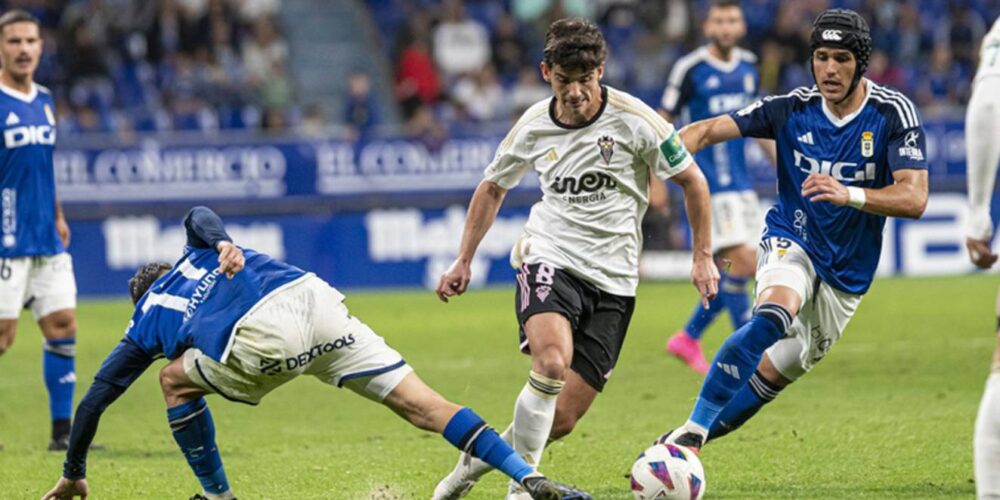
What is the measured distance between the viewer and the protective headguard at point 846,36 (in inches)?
270

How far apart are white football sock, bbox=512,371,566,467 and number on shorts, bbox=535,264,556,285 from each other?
0.45 m

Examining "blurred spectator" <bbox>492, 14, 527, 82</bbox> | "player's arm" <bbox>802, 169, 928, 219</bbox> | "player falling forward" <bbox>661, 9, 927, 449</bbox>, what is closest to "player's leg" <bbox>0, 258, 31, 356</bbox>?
"player falling forward" <bbox>661, 9, 927, 449</bbox>

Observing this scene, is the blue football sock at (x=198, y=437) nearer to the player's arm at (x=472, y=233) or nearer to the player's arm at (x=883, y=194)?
the player's arm at (x=472, y=233)

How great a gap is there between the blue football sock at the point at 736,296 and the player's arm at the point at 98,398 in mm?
6004

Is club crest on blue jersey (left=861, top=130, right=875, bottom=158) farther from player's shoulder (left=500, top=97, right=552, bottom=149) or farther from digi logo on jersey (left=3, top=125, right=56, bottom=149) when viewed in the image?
digi logo on jersey (left=3, top=125, right=56, bottom=149)

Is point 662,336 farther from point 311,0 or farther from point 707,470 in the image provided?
point 311,0

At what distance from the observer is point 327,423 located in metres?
9.86

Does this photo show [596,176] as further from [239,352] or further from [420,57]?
[420,57]

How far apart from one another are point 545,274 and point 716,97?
5.05 m

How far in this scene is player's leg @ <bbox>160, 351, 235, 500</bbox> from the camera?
6.09 metres

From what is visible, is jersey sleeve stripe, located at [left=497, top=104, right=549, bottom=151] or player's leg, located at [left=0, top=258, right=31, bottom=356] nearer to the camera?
jersey sleeve stripe, located at [left=497, top=104, right=549, bottom=151]

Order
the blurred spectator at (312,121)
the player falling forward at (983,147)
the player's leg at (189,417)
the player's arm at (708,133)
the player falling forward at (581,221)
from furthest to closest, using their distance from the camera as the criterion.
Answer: the blurred spectator at (312,121) → the player's arm at (708,133) → the player falling forward at (581,221) → the player's leg at (189,417) → the player falling forward at (983,147)

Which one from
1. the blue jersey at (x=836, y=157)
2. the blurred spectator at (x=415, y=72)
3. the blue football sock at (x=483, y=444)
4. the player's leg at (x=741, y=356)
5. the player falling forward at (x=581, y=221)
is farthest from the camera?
the blurred spectator at (x=415, y=72)

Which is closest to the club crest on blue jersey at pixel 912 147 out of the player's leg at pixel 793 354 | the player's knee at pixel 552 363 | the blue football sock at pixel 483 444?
the player's leg at pixel 793 354
